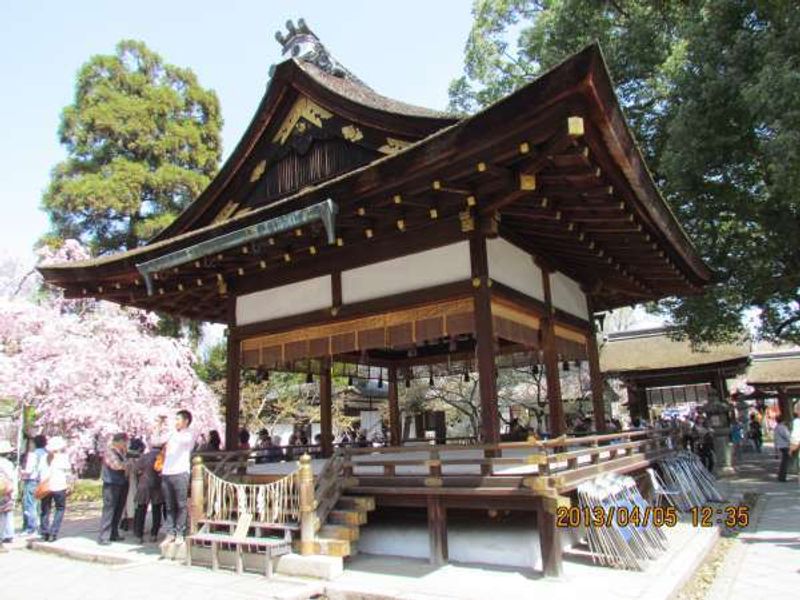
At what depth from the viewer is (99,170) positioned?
80.4 ft

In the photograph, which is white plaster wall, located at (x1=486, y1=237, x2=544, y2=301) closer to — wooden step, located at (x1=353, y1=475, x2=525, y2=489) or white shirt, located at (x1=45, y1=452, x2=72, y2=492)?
wooden step, located at (x1=353, y1=475, x2=525, y2=489)

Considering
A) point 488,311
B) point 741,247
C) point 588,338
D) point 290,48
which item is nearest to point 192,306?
point 290,48

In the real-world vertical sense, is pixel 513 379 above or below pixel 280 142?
below

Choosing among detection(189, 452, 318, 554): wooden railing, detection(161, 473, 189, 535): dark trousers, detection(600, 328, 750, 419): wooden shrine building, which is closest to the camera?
detection(189, 452, 318, 554): wooden railing

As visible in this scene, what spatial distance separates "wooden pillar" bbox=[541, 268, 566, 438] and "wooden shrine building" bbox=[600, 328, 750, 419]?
14.5 m

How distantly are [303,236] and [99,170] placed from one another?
2085 cm

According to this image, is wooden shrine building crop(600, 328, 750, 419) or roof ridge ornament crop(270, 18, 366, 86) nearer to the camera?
roof ridge ornament crop(270, 18, 366, 86)

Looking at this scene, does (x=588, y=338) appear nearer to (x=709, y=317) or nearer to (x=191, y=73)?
(x=709, y=317)

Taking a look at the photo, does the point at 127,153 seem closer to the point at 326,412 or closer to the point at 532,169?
the point at 326,412

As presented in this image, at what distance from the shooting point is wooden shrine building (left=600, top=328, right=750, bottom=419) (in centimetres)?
Result: 2247

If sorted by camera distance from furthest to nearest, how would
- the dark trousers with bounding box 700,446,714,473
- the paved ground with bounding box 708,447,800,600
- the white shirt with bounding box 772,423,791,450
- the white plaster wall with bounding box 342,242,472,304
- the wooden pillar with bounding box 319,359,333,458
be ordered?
the dark trousers with bounding box 700,446,714,473, the white shirt with bounding box 772,423,791,450, the wooden pillar with bounding box 319,359,333,458, the white plaster wall with bounding box 342,242,472,304, the paved ground with bounding box 708,447,800,600

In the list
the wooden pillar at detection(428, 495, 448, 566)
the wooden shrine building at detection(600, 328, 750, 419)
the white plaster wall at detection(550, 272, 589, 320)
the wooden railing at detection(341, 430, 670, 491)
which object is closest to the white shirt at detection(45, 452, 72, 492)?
the wooden railing at detection(341, 430, 670, 491)

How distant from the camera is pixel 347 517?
6703 millimetres

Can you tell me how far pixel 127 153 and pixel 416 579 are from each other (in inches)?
960
